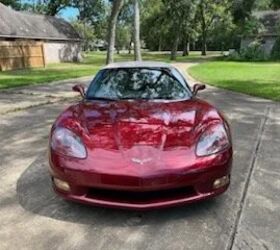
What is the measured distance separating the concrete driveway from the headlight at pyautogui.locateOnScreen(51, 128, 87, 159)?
0.56m

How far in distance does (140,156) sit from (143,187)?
0.28m

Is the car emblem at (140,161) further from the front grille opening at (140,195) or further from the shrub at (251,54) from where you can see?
the shrub at (251,54)

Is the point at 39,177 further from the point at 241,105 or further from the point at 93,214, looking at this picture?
the point at 241,105

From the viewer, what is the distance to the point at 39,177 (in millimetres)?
4883

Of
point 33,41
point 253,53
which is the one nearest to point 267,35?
point 253,53

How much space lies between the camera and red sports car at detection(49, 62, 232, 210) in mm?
3533

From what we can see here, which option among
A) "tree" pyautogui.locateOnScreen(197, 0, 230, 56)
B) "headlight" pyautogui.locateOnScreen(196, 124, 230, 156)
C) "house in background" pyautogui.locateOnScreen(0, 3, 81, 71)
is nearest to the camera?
"headlight" pyautogui.locateOnScreen(196, 124, 230, 156)

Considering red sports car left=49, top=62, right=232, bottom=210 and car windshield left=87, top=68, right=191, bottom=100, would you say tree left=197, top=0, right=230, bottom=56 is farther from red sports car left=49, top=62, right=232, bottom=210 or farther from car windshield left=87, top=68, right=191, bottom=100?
red sports car left=49, top=62, right=232, bottom=210

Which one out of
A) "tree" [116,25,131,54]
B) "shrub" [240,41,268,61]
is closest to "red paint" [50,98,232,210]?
"shrub" [240,41,268,61]

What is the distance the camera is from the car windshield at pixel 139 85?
509cm

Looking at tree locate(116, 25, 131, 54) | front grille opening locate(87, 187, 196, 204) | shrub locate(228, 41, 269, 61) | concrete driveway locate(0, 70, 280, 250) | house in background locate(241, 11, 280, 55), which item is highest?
front grille opening locate(87, 187, 196, 204)

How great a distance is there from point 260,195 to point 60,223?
196 centimetres

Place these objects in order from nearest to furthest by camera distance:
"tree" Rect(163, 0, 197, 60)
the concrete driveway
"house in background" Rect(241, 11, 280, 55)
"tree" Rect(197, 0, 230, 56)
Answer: the concrete driveway
"tree" Rect(163, 0, 197, 60)
"house in background" Rect(241, 11, 280, 55)
"tree" Rect(197, 0, 230, 56)

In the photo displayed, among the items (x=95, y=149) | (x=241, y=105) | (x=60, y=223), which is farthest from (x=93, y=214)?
(x=241, y=105)
